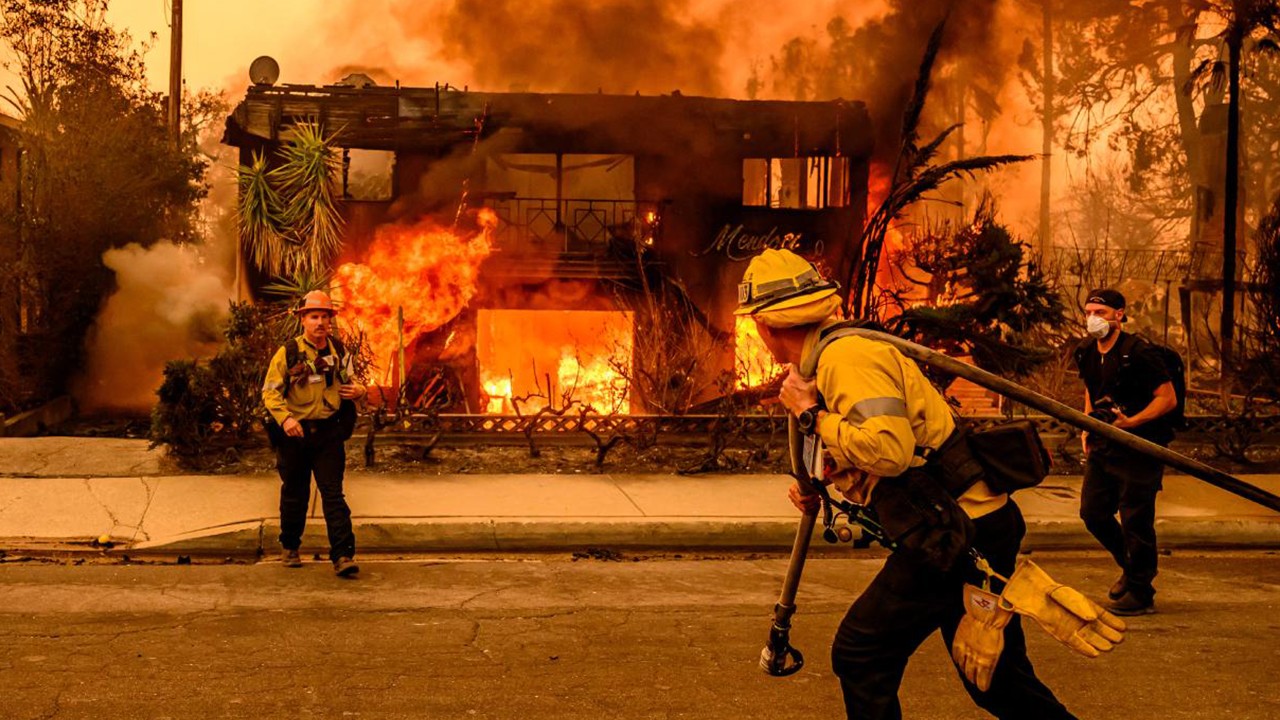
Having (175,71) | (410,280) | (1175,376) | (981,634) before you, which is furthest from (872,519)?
(175,71)

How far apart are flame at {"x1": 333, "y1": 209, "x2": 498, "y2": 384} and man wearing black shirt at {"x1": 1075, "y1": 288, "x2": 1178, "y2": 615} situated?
1059 centimetres

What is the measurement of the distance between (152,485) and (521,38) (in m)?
13.4

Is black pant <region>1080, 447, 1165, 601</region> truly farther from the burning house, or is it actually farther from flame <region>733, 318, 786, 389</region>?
the burning house

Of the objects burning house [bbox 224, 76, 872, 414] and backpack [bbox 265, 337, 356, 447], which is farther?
burning house [bbox 224, 76, 872, 414]

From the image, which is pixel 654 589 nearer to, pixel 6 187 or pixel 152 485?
pixel 152 485

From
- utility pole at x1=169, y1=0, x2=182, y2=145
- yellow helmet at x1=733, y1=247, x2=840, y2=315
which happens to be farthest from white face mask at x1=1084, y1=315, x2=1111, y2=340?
utility pole at x1=169, y1=0, x2=182, y2=145

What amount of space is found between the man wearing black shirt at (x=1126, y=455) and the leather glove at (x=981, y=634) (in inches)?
129

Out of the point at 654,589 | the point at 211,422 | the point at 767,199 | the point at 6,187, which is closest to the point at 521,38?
the point at 767,199

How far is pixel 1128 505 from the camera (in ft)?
21.3

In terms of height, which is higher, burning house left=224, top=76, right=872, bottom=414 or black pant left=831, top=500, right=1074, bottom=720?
burning house left=224, top=76, right=872, bottom=414

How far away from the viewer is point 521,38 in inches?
826

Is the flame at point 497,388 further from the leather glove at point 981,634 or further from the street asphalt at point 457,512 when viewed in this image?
the leather glove at point 981,634

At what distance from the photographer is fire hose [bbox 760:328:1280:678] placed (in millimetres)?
3652

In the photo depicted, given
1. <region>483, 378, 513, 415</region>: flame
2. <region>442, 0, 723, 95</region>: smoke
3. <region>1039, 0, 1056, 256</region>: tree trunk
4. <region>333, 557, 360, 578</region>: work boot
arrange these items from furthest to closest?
1. <region>1039, 0, 1056, 256</region>: tree trunk
2. <region>442, 0, 723, 95</region>: smoke
3. <region>483, 378, 513, 415</region>: flame
4. <region>333, 557, 360, 578</region>: work boot
